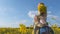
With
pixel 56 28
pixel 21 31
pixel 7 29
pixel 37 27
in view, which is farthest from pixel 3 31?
pixel 37 27

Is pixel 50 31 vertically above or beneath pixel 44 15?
beneath

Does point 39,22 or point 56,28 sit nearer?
point 39,22

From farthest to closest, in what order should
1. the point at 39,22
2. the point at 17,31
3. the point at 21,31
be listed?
1. the point at 17,31
2. the point at 21,31
3. the point at 39,22

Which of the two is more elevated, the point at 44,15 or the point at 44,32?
the point at 44,15

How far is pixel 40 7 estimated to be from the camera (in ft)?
13.6

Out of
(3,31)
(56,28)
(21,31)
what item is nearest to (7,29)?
(3,31)

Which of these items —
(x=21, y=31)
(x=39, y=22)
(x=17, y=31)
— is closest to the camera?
(x=39, y=22)

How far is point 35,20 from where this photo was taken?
13.6ft

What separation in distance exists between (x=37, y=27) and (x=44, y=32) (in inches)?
5.8

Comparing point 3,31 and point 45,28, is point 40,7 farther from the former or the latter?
point 3,31

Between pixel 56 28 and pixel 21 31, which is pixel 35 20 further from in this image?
pixel 56 28

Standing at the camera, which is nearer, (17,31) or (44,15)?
(44,15)

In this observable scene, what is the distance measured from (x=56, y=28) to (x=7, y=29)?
132cm

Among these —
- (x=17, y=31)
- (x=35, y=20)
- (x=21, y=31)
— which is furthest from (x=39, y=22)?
(x=17, y=31)
